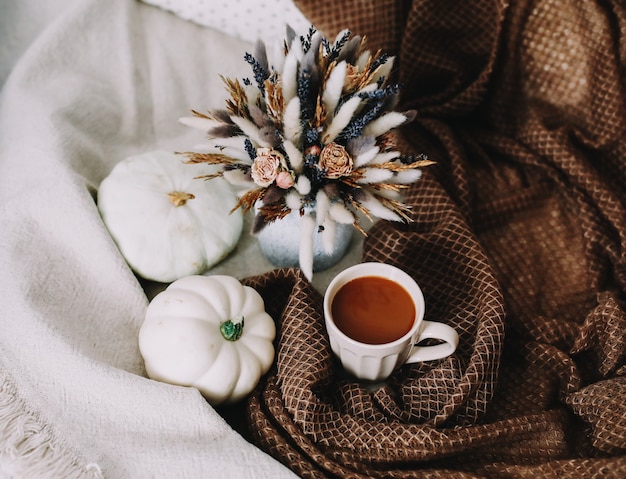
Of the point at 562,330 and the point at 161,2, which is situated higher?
the point at 161,2

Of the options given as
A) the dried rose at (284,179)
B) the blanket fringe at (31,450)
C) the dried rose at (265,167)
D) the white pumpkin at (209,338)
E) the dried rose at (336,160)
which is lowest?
the blanket fringe at (31,450)

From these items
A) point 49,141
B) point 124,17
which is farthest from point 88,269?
point 124,17

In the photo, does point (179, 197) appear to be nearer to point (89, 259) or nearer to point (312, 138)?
point (89, 259)

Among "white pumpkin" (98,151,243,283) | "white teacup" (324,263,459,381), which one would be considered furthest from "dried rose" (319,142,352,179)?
"white pumpkin" (98,151,243,283)

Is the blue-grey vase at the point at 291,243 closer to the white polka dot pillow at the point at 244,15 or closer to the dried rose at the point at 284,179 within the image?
the dried rose at the point at 284,179

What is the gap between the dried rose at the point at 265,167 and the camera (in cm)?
71

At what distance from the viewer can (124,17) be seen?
3.76 ft

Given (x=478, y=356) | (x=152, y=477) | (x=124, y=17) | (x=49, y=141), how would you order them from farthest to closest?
(x=124, y=17) → (x=49, y=141) → (x=478, y=356) → (x=152, y=477)

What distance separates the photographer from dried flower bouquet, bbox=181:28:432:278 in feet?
2.33

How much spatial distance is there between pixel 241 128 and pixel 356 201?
0.17 metres

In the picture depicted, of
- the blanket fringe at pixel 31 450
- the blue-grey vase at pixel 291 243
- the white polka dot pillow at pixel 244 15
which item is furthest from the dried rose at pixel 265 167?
the white polka dot pillow at pixel 244 15

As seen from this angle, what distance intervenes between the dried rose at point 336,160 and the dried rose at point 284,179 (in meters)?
0.04

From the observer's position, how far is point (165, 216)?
876mm

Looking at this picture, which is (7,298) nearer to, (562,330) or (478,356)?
(478,356)
